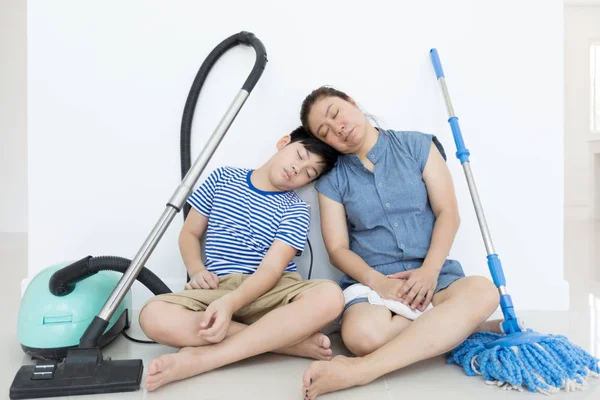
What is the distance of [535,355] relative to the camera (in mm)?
991

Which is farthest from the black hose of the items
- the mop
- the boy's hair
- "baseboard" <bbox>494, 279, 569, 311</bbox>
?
"baseboard" <bbox>494, 279, 569, 311</bbox>

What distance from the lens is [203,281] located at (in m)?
1.27

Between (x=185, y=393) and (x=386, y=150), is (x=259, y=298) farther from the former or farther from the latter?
(x=386, y=150)

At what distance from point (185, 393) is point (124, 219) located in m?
0.76

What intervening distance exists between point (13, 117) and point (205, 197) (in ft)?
9.42

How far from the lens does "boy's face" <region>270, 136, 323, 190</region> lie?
4.42ft

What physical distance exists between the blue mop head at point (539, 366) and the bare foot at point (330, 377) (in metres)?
0.26

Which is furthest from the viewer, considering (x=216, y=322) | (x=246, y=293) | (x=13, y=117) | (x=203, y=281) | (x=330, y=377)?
(x=13, y=117)

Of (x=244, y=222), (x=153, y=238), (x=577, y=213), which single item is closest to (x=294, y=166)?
(x=244, y=222)

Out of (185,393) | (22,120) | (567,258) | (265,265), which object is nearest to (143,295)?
(265,265)

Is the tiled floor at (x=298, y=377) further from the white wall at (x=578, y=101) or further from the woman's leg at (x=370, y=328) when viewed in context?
the white wall at (x=578, y=101)

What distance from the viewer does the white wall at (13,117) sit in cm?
362

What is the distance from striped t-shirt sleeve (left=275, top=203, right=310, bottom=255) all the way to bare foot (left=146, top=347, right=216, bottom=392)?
341 mm

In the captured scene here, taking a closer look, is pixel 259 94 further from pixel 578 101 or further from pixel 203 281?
pixel 578 101
